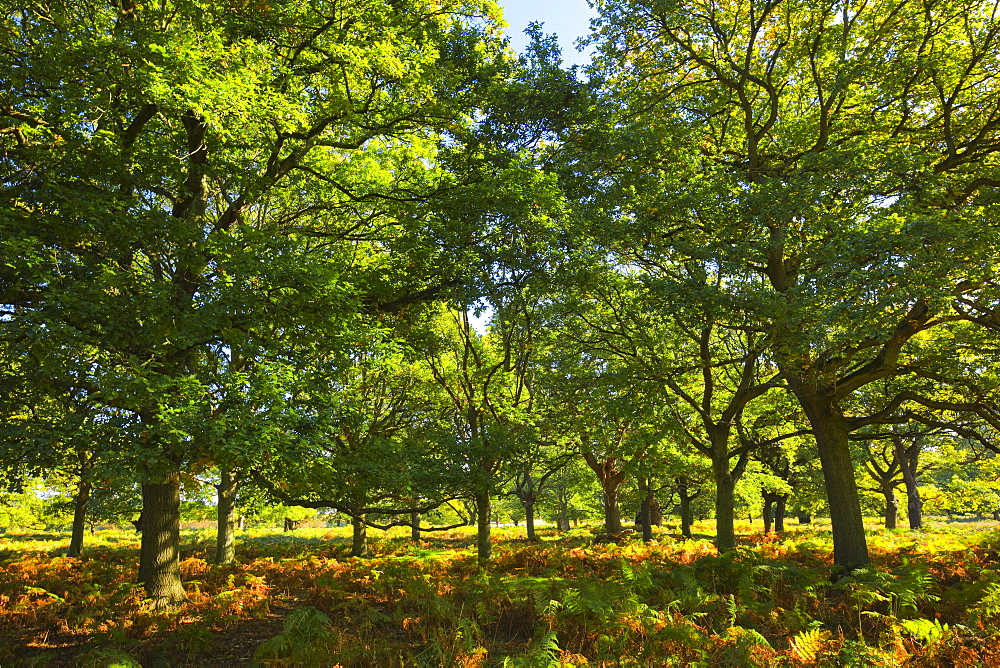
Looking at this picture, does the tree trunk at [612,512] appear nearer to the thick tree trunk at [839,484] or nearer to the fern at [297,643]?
the thick tree trunk at [839,484]

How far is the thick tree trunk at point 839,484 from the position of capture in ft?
38.6

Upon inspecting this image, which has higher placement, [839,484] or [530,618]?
[839,484]

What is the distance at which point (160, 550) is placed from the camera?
10.7 meters

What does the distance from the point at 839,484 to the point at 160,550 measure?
14667 millimetres

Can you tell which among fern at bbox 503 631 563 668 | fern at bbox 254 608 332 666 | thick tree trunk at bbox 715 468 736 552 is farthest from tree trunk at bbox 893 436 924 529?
fern at bbox 254 608 332 666

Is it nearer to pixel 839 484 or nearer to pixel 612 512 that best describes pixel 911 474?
pixel 612 512

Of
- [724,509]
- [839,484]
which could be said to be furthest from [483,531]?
→ [839,484]

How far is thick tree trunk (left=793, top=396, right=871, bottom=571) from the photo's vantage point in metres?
11.8

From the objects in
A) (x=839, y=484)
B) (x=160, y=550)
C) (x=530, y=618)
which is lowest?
(x=530, y=618)

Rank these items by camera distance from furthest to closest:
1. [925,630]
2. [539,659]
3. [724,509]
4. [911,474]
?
1. [911,474]
2. [724,509]
3. [925,630]
4. [539,659]

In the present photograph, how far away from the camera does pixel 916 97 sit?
41.1ft

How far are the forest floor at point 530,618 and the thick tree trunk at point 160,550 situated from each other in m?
0.31

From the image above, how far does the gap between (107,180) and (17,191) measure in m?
1.17

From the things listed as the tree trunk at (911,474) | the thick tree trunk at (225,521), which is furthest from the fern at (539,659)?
the tree trunk at (911,474)
